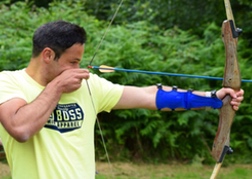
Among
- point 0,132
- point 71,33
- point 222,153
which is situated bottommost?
point 222,153

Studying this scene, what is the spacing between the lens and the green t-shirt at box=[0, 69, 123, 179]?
8.87ft

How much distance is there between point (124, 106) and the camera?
307 cm

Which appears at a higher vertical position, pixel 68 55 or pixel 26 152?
pixel 68 55

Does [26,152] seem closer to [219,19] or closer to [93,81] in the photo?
[93,81]

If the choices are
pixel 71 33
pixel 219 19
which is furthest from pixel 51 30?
pixel 219 19

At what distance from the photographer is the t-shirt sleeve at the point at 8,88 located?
2691mm

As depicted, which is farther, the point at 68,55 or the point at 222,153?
the point at 222,153

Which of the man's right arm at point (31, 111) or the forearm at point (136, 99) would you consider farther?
the forearm at point (136, 99)

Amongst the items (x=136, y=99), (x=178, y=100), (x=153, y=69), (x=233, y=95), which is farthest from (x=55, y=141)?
(x=153, y=69)

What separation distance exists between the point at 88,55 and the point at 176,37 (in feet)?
5.33

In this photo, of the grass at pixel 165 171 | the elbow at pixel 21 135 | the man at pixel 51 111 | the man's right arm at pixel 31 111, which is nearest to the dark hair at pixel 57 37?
the man at pixel 51 111

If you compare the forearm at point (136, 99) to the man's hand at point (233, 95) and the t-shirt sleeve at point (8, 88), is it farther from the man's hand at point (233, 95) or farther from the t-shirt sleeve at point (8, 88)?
the t-shirt sleeve at point (8, 88)

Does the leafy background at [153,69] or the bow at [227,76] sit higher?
the bow at [227,76]

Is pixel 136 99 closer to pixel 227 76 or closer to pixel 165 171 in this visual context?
pixel 227 76
